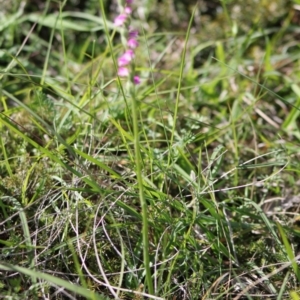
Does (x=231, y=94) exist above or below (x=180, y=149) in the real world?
below

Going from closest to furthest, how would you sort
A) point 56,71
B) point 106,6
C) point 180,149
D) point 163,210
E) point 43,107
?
point 163,210
point 180,149
point 43,107
point 56,71
point 106,6

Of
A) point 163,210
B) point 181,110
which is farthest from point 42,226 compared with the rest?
point 181,110

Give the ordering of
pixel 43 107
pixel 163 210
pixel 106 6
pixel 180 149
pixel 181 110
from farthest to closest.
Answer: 1. pixel 106 6
2. pixel 181 110
3. pixel 43 107
4. pixel 180 149
5. pixel 163 210

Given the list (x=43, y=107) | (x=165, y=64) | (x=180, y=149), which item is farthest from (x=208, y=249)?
(x=165, y=64)

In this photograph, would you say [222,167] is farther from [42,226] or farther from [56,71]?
[56,71]

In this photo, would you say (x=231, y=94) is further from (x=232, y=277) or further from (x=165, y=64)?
(x=232, y=277)

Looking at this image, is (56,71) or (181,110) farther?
(56,71)

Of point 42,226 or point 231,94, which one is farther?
point 231,94

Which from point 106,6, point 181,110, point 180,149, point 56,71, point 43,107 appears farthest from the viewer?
point 106,6

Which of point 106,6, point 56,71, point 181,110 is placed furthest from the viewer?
point 106,6
